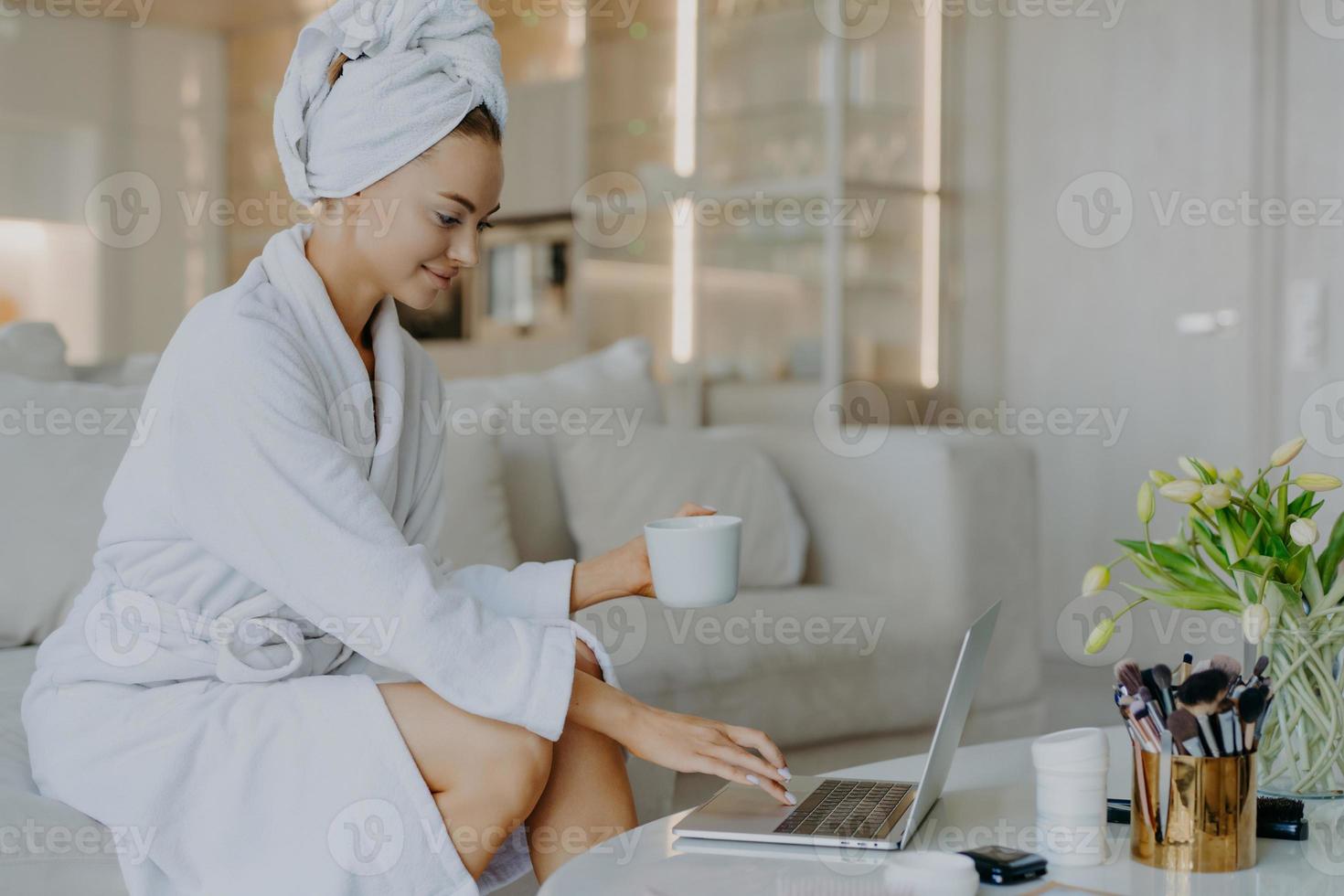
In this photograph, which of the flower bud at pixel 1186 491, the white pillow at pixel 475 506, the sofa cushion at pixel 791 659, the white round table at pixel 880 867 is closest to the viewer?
the white round table at pixel 880 867

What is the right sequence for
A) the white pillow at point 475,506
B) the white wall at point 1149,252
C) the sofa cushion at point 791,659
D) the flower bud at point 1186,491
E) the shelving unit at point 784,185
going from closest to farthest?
the flower bud at point 1186,491, the sofa cushion at point 791,659, the white pillow at point 475,506, the white wall at point 1149,252, the shelving unit at point 784,185

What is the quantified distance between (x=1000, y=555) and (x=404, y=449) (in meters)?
1.34

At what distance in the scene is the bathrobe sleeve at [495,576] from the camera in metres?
1.45

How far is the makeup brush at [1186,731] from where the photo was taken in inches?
38.3

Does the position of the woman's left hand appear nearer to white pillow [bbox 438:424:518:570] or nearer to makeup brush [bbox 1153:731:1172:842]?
makeup brush [bbox 1153:731:1172:842]

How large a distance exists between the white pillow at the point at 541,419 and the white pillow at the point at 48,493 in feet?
1.89

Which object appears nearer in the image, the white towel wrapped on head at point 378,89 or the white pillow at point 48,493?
the white towel wrapped on head at point 378,89

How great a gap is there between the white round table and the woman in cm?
11

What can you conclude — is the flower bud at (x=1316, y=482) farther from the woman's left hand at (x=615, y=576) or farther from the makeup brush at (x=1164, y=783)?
the woman's left hand at (x=615, y=576)

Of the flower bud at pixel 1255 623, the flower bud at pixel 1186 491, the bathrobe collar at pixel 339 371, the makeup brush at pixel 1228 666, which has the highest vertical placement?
the bathrobe collar at pixel 339 371

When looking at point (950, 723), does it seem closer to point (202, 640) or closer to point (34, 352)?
point (202, 640)

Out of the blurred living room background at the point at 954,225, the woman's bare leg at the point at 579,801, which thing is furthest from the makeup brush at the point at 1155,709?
the blurred living room background at the point at 954,225

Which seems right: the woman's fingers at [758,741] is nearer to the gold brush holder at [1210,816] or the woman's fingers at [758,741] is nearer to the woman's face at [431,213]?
the gold brush holder at [1210,816]

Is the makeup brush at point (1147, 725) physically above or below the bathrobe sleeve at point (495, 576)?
below
